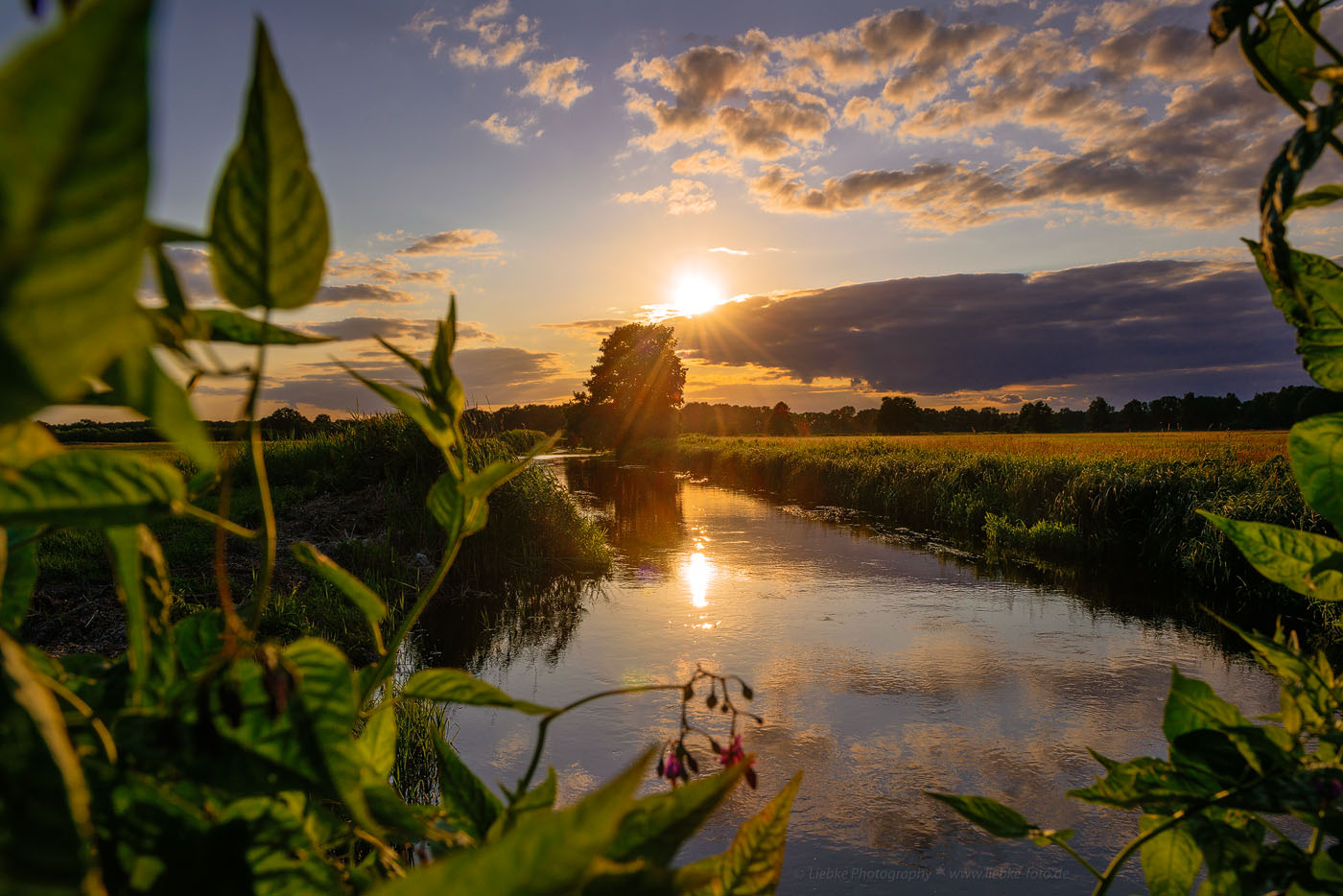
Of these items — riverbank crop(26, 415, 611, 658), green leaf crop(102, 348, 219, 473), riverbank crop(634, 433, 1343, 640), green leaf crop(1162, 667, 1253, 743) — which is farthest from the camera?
riverbank crop(634, 433, 1343, 640)

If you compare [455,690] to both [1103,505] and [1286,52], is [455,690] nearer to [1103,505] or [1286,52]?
[1286,52]

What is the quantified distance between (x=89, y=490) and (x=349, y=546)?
7.84 meters

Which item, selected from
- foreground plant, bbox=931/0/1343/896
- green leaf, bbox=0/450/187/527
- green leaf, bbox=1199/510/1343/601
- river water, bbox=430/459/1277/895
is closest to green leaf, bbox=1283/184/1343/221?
foreground plant, bbox=931/0/1343/896

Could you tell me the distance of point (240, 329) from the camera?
1.40 ft

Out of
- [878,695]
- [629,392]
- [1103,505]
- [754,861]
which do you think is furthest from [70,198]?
[629,392]

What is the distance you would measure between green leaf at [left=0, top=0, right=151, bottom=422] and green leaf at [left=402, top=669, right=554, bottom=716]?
1.04 ft

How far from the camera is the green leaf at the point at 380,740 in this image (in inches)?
22.2

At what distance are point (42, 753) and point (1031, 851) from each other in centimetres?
491

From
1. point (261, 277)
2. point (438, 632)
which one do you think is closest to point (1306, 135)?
point (261, 277)

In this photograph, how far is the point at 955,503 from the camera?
14445mm

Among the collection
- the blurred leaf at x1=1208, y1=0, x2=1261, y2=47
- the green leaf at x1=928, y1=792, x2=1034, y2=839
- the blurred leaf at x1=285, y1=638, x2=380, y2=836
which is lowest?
the green leaf at x1=928, y1=792, x2=1034, y2=839

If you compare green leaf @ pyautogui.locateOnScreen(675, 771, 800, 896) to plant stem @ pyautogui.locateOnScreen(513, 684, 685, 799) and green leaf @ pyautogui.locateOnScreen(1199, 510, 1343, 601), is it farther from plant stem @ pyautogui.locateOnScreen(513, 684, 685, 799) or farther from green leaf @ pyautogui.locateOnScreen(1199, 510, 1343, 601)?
green leaf @ pyautogui.locateOnScreen(1199, 510, 1343, 601)

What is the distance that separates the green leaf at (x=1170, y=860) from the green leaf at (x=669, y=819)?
1.83ft

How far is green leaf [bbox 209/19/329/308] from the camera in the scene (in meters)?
0.30
